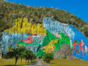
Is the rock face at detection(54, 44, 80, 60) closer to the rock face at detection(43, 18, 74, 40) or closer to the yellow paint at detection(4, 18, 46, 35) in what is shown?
the rock face at detection(43, 18, 74, 40)

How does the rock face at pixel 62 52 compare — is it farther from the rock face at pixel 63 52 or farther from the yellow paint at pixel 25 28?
the yellow paint at pixel 25 28

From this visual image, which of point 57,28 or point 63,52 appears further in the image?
point 57,28

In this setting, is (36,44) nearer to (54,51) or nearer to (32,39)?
(32,39)

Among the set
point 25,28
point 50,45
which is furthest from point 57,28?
point 25,28

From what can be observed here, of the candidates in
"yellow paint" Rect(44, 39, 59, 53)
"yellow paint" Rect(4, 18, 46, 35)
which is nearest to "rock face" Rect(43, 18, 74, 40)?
"yellow paint" Rect(4, 18, 46, 35)

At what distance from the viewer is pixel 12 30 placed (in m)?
63.4

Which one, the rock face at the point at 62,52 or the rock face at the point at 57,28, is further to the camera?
the rock face at the point at 57,28

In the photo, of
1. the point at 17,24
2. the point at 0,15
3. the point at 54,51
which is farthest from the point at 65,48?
the point at 0,15

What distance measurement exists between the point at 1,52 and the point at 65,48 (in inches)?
1168

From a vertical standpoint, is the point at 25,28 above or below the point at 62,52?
above

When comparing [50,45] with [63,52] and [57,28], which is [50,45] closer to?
[63,52]

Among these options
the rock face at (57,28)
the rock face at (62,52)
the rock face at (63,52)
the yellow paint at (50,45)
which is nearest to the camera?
the rock face at (63,52)

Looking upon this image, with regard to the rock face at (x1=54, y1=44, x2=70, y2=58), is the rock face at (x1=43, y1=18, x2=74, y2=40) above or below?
Result: above

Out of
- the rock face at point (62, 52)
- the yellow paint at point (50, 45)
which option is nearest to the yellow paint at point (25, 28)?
the yellow paint at point (50, 45)
